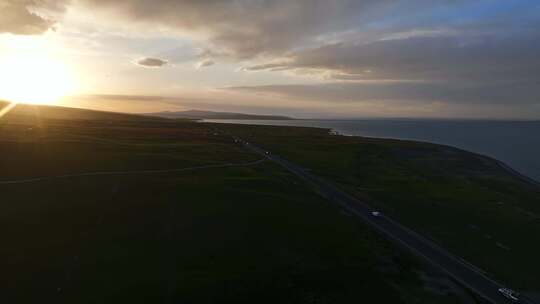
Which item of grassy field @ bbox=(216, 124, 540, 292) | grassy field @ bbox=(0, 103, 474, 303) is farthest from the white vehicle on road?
grassy field @ bbox=(0, 103, 474, 303)

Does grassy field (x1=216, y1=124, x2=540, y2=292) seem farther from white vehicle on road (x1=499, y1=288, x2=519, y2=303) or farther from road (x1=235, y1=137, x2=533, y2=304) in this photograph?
white vehicle on road (x1=499, y1=288, x2=519, y2=303)

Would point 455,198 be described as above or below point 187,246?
above

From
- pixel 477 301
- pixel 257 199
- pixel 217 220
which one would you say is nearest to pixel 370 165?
pixel 257 199

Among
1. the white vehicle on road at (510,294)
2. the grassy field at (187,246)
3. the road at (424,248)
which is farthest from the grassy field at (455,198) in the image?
the grassy field at (187,246)

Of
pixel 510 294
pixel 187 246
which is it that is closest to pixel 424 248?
pixel 510 294

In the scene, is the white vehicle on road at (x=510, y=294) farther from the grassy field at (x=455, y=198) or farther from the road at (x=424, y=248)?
the grassy field at (x=455, y=198)

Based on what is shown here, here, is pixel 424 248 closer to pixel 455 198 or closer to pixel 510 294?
pixel 510 294

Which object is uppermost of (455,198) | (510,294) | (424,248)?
(455,198)
